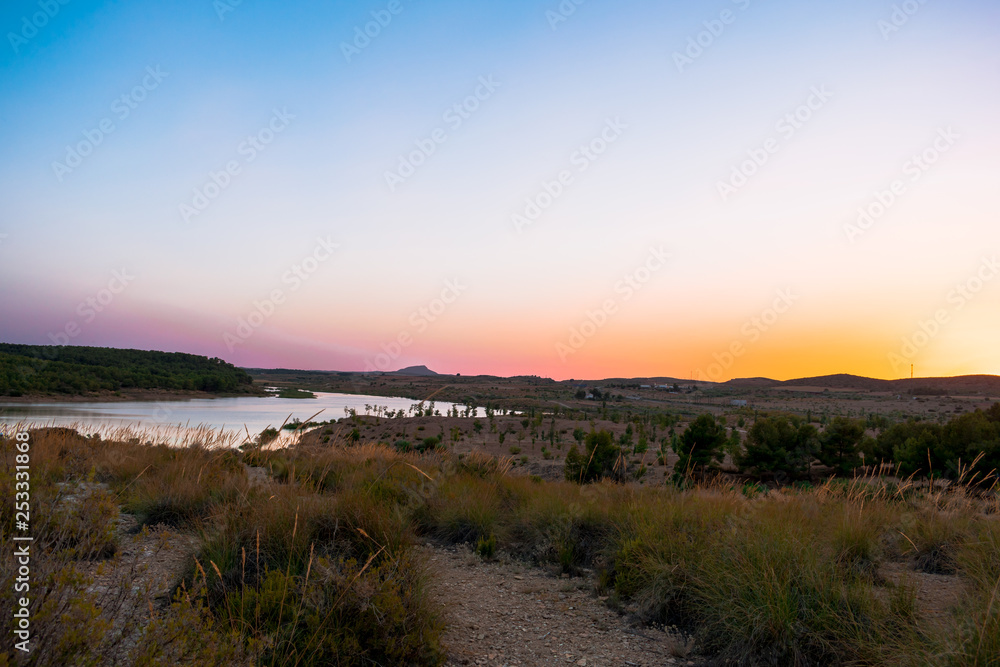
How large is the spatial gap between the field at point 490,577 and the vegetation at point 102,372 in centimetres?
2636

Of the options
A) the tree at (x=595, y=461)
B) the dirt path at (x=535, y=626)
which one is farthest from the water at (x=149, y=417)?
A: the tree at (x=595, y=461)

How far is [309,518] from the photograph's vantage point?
513 cm

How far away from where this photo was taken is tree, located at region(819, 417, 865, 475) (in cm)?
1546

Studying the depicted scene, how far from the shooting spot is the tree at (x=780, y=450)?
1549cm

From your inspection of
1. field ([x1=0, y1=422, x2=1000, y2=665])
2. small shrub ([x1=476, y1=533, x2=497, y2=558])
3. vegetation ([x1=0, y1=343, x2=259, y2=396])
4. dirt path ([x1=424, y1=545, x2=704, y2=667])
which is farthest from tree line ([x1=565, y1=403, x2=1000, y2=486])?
vegetation ([x1=0, y1=343, x2=259, y2=396])

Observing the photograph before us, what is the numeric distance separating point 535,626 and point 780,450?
44.3ft

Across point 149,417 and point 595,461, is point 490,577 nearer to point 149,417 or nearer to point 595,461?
point 595,461

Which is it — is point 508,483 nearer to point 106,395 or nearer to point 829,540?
point 829,540

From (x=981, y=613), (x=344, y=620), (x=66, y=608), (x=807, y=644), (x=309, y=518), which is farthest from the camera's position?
(x=309, y=518)

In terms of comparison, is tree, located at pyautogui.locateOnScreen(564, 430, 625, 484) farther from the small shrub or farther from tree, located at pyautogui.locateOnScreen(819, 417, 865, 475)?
tree, located at pyautogui.locateOnScreen(819, 417, 865, 475)

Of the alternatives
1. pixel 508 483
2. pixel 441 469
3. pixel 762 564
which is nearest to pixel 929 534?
pixel 762 564

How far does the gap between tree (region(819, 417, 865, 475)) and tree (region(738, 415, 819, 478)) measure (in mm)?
357

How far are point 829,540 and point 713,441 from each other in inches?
370

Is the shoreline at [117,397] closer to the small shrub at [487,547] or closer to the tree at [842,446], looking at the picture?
the small shrub at [487,547]
